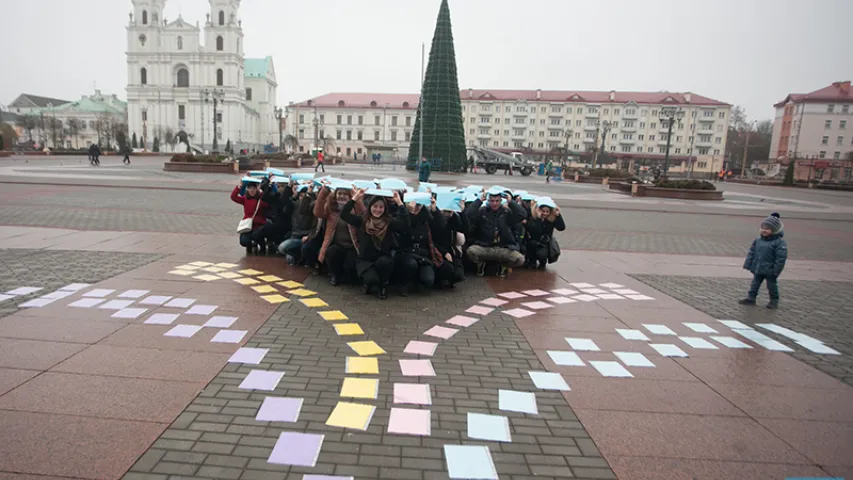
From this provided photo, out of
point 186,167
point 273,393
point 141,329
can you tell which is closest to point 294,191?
point 141,329

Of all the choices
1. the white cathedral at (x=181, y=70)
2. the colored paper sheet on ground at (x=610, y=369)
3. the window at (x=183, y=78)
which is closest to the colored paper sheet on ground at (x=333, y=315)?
the colored paper sheet on ground at (x=610, y=369)

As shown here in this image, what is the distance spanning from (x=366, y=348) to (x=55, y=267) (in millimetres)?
5601

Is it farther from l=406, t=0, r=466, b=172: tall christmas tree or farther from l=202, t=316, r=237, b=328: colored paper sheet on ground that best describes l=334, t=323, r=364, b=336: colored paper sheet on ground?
l=406, t=0, r=466, b=172: tall christmas tree

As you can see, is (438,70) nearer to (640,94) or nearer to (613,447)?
(613,447)

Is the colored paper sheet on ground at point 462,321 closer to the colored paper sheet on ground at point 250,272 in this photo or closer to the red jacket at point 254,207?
the colored paper sheet on ground at point 250,272

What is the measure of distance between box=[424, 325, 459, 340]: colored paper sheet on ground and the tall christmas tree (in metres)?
44.5

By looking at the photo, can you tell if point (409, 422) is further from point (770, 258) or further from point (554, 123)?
point (554, 123)

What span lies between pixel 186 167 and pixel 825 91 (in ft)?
346

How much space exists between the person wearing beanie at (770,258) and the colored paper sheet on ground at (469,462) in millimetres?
5830

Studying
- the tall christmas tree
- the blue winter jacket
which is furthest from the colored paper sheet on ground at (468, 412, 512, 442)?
the tall christmas tree

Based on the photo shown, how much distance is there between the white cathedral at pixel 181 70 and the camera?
102 m

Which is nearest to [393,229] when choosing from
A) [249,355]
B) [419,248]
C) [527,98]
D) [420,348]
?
[419,248]

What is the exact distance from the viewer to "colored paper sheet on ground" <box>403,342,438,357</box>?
5.00 meters

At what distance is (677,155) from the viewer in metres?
103
